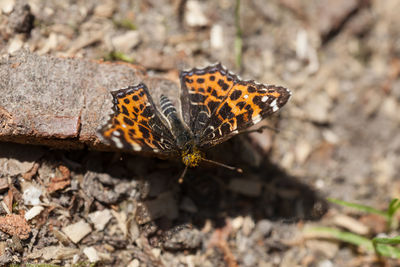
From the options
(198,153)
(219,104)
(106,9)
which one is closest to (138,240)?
(198,153)

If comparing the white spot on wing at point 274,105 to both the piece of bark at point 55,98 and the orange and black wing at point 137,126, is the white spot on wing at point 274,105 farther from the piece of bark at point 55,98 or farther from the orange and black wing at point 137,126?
the piece of bark at point 55,98

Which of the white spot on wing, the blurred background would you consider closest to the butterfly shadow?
the blurred background

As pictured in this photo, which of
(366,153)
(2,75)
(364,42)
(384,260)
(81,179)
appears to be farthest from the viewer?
(364,42)

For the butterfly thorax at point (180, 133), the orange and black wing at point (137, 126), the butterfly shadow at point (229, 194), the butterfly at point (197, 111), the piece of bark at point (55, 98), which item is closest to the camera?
the orange and black wing at point (137, 126)

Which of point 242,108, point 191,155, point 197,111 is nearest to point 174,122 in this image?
point 197,111

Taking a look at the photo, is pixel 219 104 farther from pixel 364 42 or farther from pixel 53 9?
pixel 364 42

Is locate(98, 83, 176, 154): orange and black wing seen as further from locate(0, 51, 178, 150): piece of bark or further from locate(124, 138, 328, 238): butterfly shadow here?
locate(124, 138, 328, 238): butterfly shadow

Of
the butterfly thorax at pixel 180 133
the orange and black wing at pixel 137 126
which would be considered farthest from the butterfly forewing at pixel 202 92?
the orange and black wing at pixel 137 126

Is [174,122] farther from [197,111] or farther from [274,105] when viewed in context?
[274,105]

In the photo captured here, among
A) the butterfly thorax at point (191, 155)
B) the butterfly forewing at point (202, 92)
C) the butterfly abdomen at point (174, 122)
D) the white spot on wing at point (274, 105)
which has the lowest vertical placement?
the butterfly thorax at point (191, 155)
